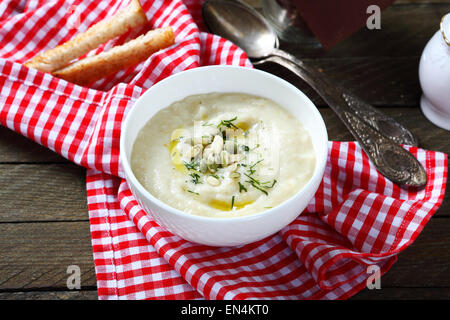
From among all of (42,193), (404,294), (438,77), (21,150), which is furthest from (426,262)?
(21,150)

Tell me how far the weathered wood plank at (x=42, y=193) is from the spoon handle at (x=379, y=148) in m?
0.95

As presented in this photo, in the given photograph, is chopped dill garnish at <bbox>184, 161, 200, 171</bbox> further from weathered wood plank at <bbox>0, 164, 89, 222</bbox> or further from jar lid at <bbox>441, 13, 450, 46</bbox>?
jar lid at <bbox>441, 13, 450, 46</bbox>

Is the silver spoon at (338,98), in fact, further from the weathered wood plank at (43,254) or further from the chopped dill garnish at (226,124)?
the weathered wood plank at (43,254)

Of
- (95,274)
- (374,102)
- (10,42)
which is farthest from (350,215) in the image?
(10,42)

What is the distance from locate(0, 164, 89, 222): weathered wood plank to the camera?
165cm

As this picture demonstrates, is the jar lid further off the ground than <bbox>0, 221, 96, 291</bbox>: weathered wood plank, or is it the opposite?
the jar lid

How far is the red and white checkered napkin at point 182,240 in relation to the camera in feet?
4.85

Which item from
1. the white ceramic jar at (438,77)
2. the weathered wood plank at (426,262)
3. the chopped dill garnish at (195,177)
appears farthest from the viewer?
the white ceramic jar at (438,77)

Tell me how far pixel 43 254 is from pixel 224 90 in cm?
78

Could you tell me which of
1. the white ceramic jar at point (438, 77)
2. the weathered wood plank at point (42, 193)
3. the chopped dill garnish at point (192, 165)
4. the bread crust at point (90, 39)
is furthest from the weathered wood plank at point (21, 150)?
the white ceramic jar at point (438, 77)

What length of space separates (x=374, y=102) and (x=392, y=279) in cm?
77

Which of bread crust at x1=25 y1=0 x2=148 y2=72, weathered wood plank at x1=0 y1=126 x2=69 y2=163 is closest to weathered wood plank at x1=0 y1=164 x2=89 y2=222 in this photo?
weathered wood plank at x1=0 y1=126 x2=69 y2=163

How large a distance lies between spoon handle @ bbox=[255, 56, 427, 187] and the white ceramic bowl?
30cm

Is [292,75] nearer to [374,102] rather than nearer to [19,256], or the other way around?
[374,102]
